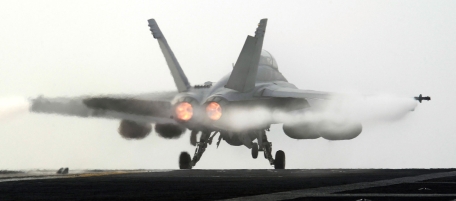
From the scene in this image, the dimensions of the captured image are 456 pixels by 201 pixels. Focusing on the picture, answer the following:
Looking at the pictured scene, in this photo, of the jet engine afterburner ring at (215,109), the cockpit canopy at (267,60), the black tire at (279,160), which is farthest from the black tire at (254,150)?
the cockpit canopy at (267,60)

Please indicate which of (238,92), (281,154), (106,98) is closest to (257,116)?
(238,92)

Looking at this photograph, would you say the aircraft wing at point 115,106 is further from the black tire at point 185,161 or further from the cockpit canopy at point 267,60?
the cockpit canopy at point 267,60

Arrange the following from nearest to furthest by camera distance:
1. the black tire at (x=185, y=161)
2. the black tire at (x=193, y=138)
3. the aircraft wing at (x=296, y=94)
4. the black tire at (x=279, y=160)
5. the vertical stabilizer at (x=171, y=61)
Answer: the aircraft wing at (x=296, y=94) < the black tire at (x=193, y=138) < the vertical stabilizer at (x=171, y=61) < the black tire at (x=279, y=160) < the black tire at (x=185, y=161)

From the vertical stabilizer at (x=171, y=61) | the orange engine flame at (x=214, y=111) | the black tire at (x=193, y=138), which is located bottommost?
the black tire at (x=193, y=138)

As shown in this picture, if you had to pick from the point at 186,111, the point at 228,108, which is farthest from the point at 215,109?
the point at 186,111

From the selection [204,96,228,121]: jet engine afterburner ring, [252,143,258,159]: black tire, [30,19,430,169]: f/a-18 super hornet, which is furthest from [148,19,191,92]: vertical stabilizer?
[204,96,228,121]: jet engine afterburner ring

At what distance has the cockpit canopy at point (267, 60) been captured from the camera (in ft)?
123

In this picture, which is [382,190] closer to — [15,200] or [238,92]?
[15,200]

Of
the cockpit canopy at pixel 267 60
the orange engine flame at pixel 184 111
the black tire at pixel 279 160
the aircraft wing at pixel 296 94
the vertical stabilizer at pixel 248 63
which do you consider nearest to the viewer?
the vertical stabilizer at pixel 248 63

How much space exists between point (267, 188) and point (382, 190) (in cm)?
219

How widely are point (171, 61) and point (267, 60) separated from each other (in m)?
4.32

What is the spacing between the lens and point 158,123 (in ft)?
119

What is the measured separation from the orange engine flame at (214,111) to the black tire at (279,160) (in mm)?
5739

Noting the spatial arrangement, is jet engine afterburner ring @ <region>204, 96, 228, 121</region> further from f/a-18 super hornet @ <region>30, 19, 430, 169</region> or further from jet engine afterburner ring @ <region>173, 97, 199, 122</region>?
jet engine afterburner ring @ <region>173, 97, 199, 122</region>
